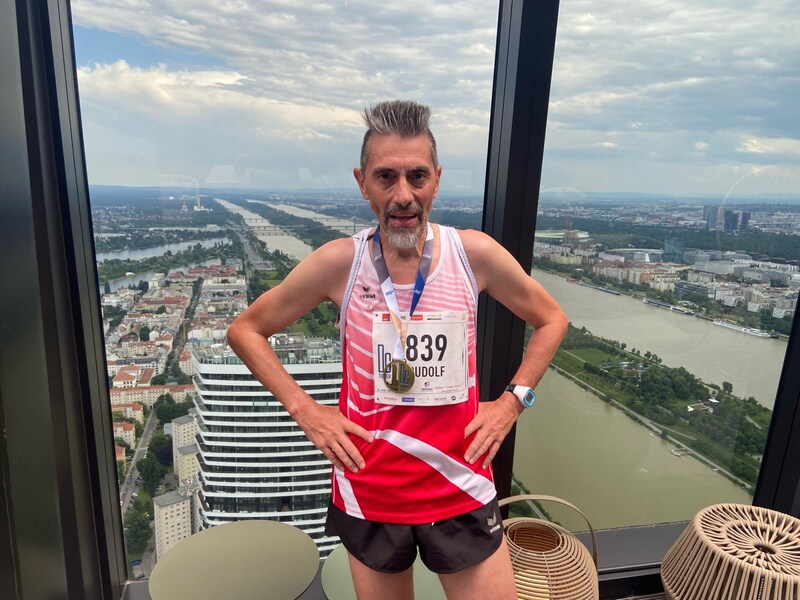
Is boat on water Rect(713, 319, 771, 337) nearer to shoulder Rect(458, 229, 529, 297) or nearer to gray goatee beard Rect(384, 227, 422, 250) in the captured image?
shoulder Rect(458, 229, 529, 297)

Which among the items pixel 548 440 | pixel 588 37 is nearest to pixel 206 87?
pixel 588 37

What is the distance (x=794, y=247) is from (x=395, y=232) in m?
2.06

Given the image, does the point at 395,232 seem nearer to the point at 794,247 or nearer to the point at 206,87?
the point at 206,87

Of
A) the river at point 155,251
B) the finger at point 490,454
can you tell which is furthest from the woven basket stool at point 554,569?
the river at point 155,251

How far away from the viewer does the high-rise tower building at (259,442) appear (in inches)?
71.5

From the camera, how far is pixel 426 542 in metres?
1.15

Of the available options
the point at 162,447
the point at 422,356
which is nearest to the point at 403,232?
the point at 422,356

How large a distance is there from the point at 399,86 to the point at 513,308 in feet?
2.98

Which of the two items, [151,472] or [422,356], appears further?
[151,472]

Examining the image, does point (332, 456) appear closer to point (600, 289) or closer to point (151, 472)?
point (151, 472)

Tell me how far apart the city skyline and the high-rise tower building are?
2.12ft

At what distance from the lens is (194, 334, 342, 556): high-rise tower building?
182 cm

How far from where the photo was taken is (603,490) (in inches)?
88.9

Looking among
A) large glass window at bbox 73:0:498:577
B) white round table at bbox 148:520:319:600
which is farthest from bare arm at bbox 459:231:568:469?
white round table at bbox 148:520:319:600
